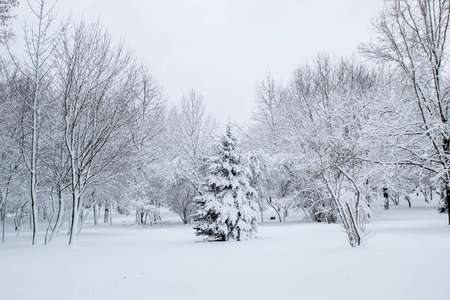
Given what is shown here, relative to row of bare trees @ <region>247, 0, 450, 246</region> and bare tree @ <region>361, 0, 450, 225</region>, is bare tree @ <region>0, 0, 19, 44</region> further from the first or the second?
bare tree @ <region>361, 0, 450, 225</region>

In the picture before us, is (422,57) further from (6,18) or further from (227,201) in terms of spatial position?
(6,18)

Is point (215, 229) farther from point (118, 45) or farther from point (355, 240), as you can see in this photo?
point (118, 45)

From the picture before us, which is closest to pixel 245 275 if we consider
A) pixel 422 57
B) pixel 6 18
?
pixel 6 18

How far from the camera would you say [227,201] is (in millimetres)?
11773

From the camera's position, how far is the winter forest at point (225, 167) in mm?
5328

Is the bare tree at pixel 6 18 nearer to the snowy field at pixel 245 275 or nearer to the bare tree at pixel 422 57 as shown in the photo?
the snowy field at pixel 245 275

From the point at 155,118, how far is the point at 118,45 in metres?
13.1

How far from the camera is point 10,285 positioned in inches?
206

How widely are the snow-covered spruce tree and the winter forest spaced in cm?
6

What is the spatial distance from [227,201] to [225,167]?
134 cm

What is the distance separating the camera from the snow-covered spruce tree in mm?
11656

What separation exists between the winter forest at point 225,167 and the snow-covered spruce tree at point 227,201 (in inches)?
2.3

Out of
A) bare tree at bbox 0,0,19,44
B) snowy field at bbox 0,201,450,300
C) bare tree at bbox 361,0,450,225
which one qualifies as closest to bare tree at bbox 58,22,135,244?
bare tree at bbox 0,0,19,44

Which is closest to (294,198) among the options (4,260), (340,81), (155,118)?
(340,81)
